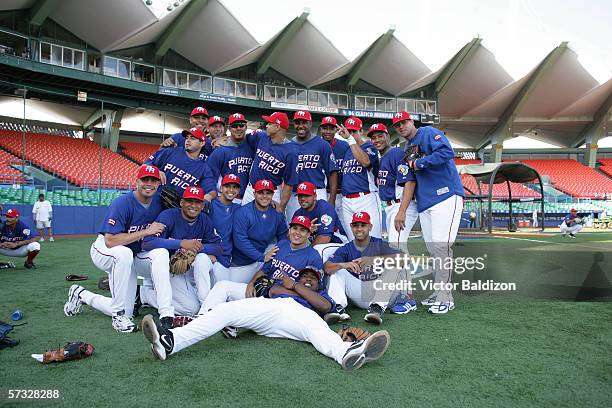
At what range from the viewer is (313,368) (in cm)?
264

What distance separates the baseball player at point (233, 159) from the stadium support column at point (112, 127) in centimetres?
2085

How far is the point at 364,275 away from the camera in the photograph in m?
4.25

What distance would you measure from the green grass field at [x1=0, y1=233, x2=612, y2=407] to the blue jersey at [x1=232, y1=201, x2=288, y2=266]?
3.51ft

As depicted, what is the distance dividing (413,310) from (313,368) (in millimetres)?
1944

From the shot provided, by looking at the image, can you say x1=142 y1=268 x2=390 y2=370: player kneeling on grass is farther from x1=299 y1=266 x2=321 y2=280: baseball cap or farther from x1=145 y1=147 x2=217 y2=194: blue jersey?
x1=145 y1=147 x2=217 y2=194: blue jersey

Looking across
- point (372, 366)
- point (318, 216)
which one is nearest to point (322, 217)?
point (318, 216)

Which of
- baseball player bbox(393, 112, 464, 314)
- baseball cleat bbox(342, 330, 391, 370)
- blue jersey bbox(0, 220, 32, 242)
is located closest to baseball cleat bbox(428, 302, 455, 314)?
baseball player bbox(393, 112, 464, 314)

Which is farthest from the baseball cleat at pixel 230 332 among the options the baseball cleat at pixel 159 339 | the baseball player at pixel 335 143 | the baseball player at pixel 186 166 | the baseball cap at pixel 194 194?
the baseball player at pixel 335 143

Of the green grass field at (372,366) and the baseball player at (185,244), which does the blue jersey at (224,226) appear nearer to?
the baseball player at (185,244)

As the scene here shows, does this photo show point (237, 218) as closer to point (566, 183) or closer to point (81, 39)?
point (81, 39)

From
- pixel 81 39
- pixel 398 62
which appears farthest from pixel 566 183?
pixel 81 39

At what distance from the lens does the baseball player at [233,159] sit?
540 cm

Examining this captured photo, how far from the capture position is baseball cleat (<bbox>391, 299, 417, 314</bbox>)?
4.17 metres

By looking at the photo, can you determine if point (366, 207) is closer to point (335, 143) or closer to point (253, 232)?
point (335, 143)
